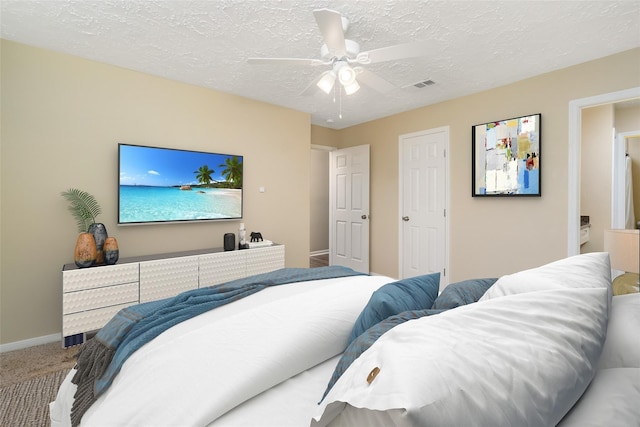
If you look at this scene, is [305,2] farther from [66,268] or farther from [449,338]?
[66,268]

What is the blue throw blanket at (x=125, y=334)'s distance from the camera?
1109 millimetres

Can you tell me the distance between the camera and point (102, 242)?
2.72 m

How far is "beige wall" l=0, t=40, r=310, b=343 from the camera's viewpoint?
8.43ft

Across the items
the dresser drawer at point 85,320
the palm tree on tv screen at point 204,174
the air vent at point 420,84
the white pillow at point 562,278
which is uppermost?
the air vent at point 420,84

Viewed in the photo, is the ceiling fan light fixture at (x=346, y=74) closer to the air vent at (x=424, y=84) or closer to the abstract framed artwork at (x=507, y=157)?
the air vent at (x=424, y=84)

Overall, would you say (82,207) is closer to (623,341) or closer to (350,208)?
(623,341)

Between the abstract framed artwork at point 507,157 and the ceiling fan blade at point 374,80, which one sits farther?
the abstract framed artwork at point 507,157

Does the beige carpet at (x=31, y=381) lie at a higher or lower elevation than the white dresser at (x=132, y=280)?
lower

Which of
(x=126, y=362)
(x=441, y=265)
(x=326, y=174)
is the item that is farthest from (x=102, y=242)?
(x=326, y=174)

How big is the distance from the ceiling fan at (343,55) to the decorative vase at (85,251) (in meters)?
2.04

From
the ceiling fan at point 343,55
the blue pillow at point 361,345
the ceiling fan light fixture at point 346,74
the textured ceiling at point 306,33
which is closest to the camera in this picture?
the blue pillow at point 361,345

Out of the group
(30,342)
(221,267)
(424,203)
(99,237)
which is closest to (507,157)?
Answer: (424,203)

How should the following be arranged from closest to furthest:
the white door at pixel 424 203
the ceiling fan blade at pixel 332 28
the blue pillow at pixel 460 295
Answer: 1. the blue pillow at pixel 460 295
2. the ceiling fan blade at pixel 332 28
3. the white door at pixel 424 203

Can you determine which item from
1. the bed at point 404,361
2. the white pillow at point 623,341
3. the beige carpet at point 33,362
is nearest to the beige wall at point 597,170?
the bed at point 404,361
